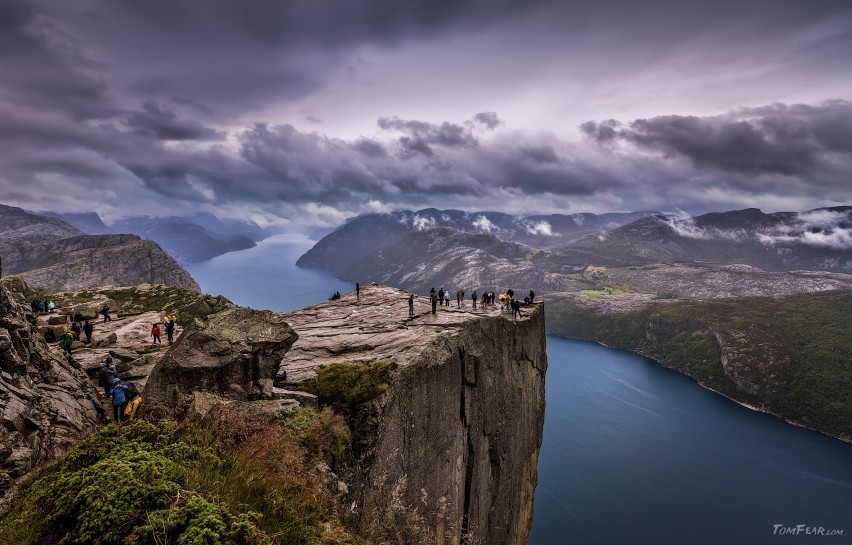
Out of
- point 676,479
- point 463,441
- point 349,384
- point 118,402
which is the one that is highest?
point 118,402

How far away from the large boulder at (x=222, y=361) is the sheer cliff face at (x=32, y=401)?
111 inches

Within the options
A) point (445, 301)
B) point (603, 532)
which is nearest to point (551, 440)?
point (603, 532)

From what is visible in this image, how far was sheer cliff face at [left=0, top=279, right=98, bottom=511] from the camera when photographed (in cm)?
1119

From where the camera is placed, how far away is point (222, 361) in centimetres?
1641

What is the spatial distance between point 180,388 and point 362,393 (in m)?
7.96

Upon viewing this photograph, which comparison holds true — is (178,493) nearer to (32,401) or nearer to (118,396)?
(32,401)

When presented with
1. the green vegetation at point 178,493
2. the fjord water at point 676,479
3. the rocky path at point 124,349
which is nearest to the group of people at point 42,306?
the rocky path at point 124,349

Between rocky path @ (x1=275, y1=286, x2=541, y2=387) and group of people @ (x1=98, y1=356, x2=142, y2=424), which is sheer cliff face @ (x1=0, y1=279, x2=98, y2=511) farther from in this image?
rocky path @ (x1=275, y1=286, x2=541, y2=387)

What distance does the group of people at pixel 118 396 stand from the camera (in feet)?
55.7

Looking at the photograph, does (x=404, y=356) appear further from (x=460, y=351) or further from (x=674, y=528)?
(x=674, y=528)

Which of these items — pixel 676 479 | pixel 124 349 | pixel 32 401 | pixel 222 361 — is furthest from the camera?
pixel 676 479

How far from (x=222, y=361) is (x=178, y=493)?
9.48 metres

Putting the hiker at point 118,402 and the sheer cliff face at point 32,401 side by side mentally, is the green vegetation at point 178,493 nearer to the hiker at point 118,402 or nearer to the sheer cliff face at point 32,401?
the sheer cliff face at point 32,401

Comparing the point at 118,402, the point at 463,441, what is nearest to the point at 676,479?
the point at 463,441
